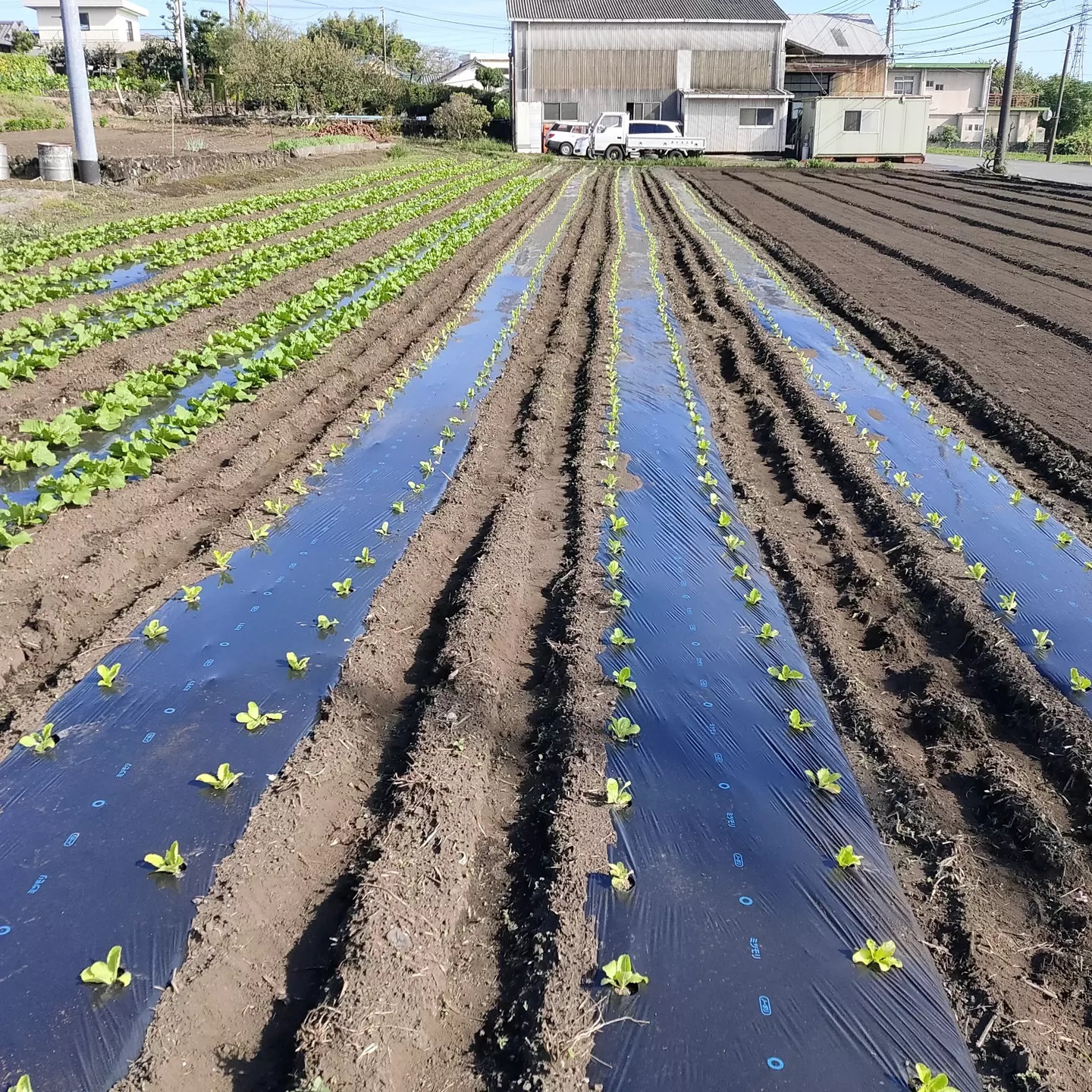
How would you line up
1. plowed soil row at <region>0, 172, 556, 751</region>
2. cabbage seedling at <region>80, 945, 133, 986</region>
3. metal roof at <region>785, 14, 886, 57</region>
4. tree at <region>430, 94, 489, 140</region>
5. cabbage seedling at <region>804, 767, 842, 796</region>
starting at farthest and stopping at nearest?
metal roof at <region>785, 14, 886, 57</region> < tree at <region>430, 94, 489, 140</region> < plowed soil row at <region>0, 172, 556, 751</region> < cabbage seedling at <region>804, 767, 842, 796</region> < cabbage seedling at <region>80, 945, 133, 986</region>

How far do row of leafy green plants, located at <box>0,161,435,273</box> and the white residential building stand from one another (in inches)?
2238

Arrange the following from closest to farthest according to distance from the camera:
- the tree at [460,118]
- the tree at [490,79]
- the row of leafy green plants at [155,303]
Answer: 1. the row of leafy green plants at [155,303]
2. the tree at [460,118]
3. the tree at [490,79]

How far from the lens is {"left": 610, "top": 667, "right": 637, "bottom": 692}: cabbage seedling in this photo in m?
4.47

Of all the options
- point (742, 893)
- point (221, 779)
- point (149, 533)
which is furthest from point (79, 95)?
point (742, 893)

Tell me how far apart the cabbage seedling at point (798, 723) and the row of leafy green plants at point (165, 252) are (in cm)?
1140

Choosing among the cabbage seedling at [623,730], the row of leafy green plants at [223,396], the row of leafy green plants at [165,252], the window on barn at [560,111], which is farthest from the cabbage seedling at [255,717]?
the window on barn at [560,111]

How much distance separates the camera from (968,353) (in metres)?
10.8

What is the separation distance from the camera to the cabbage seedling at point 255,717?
4.20m

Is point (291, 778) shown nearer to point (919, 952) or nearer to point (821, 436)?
point (919, 952)

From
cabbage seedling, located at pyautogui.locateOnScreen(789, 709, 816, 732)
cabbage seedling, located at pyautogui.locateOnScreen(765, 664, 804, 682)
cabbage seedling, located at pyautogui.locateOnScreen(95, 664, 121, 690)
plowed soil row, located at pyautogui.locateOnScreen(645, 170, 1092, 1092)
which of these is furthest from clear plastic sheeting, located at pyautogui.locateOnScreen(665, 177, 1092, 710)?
cabbage seedling, located at pyautogui.locateOnScreen(95, 664, 121, 690)

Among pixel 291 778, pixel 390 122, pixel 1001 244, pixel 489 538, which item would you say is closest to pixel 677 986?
pixel 291 778

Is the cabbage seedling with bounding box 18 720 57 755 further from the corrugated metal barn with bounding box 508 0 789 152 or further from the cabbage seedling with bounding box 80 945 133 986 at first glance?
the corrugated metal barn with bounding box 508 0 789 152

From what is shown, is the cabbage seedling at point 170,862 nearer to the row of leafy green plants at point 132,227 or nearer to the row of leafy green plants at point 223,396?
the row of leafy green plants at point 223,396

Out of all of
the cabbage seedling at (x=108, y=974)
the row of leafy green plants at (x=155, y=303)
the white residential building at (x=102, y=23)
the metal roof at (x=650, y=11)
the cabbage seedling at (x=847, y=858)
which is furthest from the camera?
the white residential building at (x=102, y=23)
